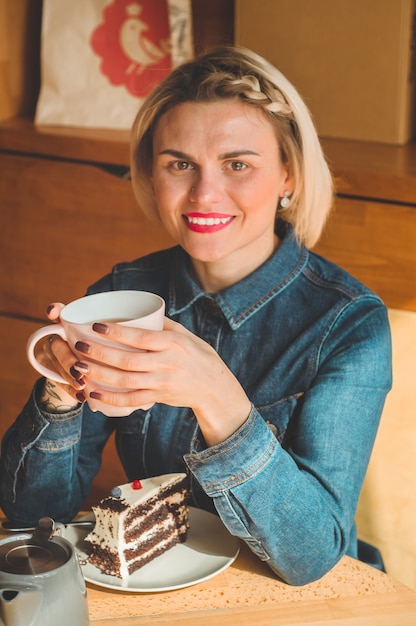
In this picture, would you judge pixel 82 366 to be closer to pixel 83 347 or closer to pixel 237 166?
pixel 83 347

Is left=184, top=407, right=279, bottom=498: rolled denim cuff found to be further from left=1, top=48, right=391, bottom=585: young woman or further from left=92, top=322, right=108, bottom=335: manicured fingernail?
left=92, top=322, right=108, bottom=335: manicured fingernail

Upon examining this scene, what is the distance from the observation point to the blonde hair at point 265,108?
1.42 m

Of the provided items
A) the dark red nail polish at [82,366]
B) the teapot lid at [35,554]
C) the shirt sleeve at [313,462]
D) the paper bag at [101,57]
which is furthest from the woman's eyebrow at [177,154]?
the paper bag at [101,57]

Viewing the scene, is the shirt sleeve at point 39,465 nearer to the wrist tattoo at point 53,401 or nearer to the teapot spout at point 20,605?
the wrist tattoo at point 53,401

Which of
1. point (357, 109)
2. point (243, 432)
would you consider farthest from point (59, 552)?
point (357, 109)

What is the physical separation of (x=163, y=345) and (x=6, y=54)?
171 cm

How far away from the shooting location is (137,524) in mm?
1185

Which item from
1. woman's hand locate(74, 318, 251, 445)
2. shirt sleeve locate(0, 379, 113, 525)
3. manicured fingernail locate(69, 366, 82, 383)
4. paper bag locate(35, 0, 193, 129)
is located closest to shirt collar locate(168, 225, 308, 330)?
shirt sleeve locate(0, 379, 113, 525)

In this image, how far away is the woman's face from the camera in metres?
1.40

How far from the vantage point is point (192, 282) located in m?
1.51

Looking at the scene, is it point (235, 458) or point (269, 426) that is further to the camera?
point (269, 426)

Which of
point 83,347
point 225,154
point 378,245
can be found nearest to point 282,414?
point 225,154

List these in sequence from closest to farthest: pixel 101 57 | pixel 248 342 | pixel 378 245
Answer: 1. pixel 248 342
2. pixel 378 245
3. pixel 101 57

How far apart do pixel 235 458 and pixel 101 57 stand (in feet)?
4.99
